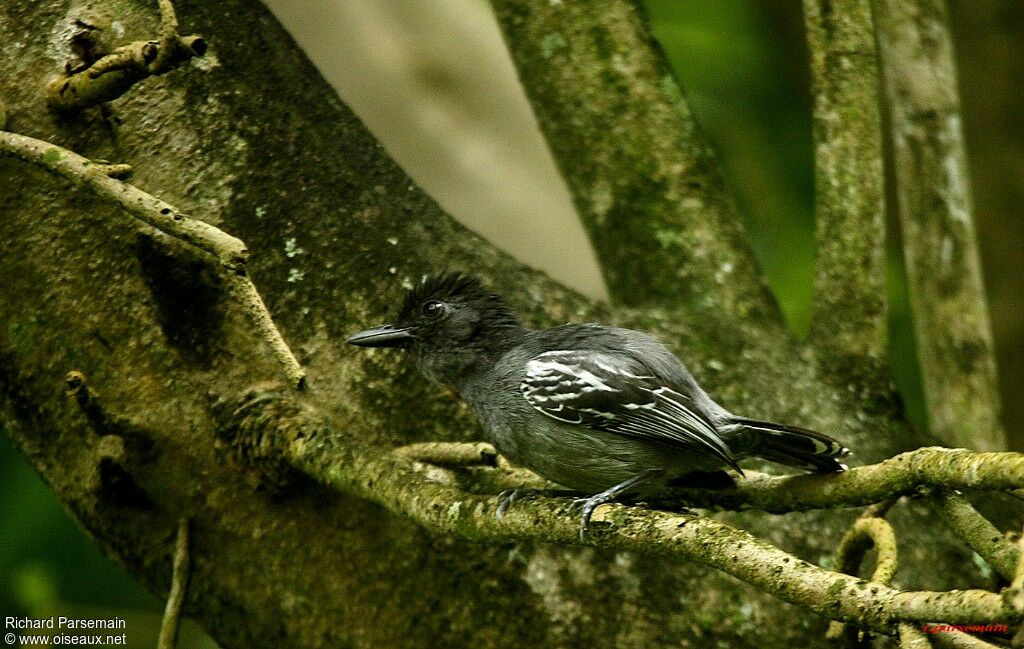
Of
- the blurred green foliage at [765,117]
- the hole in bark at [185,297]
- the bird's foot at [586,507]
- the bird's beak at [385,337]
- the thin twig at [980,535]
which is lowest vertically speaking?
the blurred green foliage at [765,117]

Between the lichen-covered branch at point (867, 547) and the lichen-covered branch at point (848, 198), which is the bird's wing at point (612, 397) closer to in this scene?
the lichen-covered branch at point (867, 547)

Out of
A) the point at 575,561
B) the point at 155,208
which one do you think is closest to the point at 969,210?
the point at 575,561

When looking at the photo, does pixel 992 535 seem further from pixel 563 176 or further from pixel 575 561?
pixel 563 176

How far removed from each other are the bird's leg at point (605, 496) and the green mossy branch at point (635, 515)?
23 mm

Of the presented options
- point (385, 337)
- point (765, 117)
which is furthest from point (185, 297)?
point (765, 117)

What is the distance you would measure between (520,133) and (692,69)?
239cm

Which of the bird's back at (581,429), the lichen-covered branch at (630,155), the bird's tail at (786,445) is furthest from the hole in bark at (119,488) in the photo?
the lichen-covered branch at (630,155)

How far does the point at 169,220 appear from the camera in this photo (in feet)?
9.25

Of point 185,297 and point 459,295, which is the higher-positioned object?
point 185,297

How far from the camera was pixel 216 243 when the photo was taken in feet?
9.02

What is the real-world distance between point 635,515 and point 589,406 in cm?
86

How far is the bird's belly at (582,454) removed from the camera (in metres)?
3.54

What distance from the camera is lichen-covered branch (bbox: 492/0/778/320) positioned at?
4.41 meters

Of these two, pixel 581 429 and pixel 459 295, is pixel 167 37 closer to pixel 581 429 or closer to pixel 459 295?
pixel 459 295
